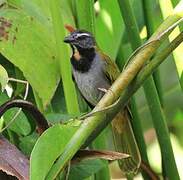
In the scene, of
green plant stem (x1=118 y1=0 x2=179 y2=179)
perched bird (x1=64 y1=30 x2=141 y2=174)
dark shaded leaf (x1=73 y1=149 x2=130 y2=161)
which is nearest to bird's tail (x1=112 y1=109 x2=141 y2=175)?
perched bird (x1=64 y1=30 x2=141 y2=174)

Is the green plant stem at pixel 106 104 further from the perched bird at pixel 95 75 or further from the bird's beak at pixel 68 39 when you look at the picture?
the perched bird at pixel 95 75

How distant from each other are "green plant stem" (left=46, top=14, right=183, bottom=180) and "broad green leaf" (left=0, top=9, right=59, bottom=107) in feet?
0.64

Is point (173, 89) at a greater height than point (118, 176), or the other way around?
point (173, 89)

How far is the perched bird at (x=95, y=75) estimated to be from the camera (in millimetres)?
1266

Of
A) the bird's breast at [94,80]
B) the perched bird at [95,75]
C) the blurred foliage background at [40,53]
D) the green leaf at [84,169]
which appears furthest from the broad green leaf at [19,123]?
the bird's breast at [94,80]

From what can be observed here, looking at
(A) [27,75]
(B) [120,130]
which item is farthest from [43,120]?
(B) [120,130]

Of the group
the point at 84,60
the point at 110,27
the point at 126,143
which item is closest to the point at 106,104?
the point at 110,27

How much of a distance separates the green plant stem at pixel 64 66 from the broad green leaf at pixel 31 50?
0.15ft

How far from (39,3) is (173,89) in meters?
0.69

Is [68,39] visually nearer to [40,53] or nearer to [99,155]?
[40,53]

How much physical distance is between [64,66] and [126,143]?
1.58ft

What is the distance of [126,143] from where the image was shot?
3.92ft

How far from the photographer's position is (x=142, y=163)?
94 cm

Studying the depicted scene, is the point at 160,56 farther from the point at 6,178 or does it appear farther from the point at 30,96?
the point at 30,96
